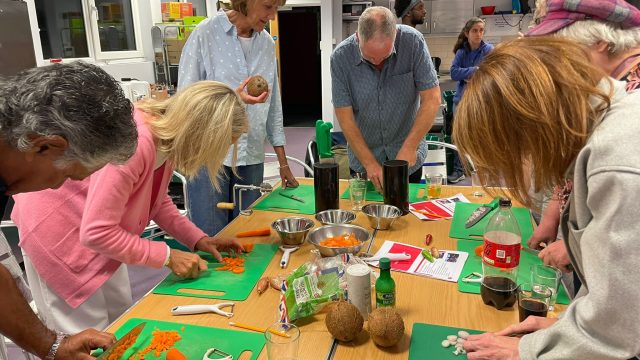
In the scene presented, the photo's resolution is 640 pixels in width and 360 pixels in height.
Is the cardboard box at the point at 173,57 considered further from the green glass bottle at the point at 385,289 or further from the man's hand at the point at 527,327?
the man's hand at the point at 527,327

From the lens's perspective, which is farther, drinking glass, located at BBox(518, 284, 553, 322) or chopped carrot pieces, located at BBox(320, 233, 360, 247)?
chopped carrot pieces, located at BBox(320, 233, 360, 247)

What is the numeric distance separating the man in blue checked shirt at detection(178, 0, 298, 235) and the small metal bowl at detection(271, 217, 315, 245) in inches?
22.0

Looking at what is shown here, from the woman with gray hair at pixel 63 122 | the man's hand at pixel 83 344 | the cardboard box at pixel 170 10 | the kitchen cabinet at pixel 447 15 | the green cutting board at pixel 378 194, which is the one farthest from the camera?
the kitchen cabinet at pixel 447 15

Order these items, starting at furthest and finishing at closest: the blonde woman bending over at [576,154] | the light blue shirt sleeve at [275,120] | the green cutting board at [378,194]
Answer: the light blue shirt sleeve at [275,120] < the green cutting board at [378,194] < the blonde woman bending over at [576,154]

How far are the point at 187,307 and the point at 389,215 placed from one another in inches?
36.9

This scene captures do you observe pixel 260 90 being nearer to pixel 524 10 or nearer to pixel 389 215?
pixel 389 215

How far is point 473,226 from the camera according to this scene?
1952 mm

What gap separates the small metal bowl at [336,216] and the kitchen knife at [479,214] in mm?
465

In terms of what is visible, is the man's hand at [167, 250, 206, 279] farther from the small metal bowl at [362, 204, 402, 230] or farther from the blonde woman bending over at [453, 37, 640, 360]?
the blonde woman bending over at [453, 37, 640, 360]

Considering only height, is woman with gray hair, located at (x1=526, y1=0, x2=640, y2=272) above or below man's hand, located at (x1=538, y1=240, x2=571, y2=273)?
above

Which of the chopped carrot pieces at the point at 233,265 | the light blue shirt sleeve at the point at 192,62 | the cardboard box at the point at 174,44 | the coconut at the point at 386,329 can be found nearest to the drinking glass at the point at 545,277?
the coconut at the point at 386,329

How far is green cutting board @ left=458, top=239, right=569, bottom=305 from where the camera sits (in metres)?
1.43

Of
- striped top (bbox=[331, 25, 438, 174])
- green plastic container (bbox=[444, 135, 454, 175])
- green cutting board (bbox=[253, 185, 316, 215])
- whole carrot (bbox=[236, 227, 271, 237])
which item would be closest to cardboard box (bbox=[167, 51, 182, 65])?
green plastic container (bbox=[444, 135, 454, 175])

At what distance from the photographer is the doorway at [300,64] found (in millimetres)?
9531
